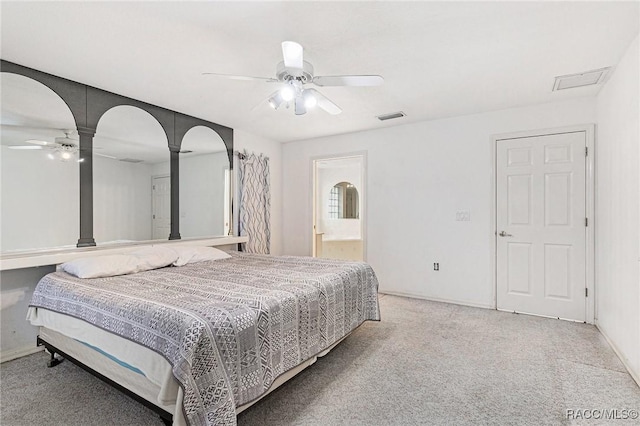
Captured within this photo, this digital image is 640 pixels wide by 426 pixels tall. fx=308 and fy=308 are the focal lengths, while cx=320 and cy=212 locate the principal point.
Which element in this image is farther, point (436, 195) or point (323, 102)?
point (436, 195)

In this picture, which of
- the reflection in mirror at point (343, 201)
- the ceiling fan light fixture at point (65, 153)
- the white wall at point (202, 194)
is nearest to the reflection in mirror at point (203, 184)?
the white wall at point (202, 194)

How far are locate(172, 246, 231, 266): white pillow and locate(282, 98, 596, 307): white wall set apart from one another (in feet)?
7.44

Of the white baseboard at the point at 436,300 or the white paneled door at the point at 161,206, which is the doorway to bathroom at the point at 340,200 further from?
the white paneled door at the point at 161,206

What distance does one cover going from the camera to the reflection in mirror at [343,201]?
7309mm

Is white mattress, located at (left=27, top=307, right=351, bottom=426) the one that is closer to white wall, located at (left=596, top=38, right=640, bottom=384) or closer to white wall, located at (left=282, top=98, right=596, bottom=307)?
white wall, located at (left=596, top=38, right=640, bottom=384)

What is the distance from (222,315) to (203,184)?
3.00 m

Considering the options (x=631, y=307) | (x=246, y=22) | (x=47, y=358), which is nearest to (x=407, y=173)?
(x=631, y=307)

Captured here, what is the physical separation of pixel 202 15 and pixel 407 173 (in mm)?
3222

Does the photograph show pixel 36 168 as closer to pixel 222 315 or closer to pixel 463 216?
pixel 222 315

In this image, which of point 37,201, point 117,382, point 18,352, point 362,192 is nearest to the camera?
point 117,382

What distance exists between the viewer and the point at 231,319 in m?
1.60

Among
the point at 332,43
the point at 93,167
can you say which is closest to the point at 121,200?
the point at 93,167

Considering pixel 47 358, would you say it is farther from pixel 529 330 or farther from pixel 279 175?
pixel 529 330

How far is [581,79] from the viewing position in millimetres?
2885
